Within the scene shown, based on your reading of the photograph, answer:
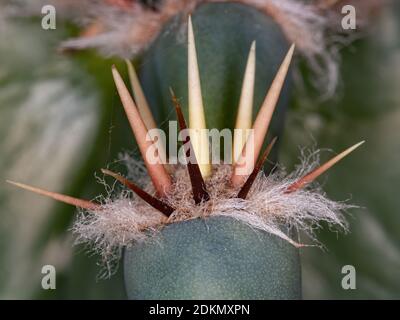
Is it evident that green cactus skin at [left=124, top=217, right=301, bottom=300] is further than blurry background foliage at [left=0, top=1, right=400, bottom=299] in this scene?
No

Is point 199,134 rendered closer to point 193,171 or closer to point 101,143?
point 193,171

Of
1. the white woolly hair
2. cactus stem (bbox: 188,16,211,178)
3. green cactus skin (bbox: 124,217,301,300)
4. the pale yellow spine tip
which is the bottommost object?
green cactus skin (bbox: 124,217,301,300)

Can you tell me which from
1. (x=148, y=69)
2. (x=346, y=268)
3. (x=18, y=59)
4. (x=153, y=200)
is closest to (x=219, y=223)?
(x=153, y=200)

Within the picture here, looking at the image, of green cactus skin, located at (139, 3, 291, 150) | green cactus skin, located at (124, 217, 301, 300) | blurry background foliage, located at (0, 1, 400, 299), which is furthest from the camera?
blurry background foliage, located at (0, 1, 400, 299)

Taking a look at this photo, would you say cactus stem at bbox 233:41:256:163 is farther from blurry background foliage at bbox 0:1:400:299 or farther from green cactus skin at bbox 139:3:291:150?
blurry background foliage at bbox 0:1:400:299

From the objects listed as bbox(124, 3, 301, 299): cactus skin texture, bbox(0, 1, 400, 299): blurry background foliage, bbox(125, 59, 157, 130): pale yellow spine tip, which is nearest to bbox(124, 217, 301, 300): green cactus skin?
bbox(124, 3, 301, 299): cactus skin texture

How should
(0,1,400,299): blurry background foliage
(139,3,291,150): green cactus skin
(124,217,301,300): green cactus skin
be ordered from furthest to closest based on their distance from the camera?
1. (0,1,400,299): blurry background foliage
2. (139,3,291,150): green cactus skin
3. (124,217,301,300): green cactus skin

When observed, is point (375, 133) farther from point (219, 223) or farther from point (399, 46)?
point (219, 223)
